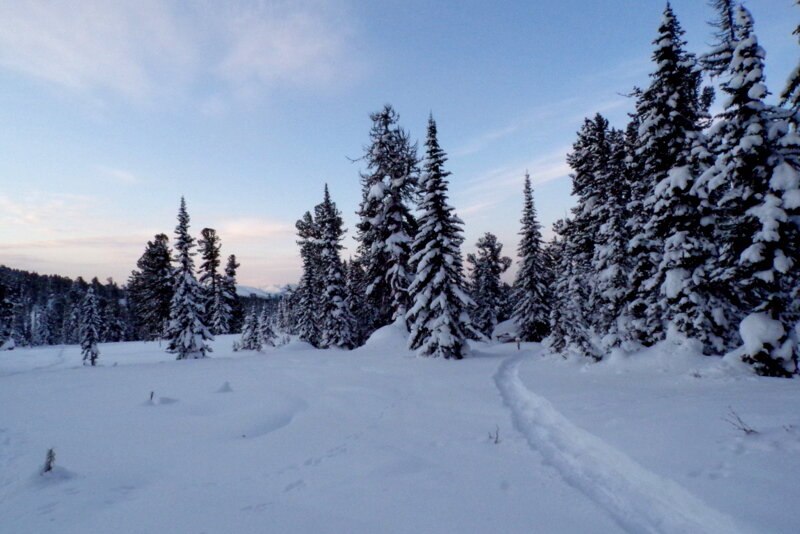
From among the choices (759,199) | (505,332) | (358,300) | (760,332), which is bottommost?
(505,332)

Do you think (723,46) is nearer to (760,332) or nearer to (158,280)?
(760,332)

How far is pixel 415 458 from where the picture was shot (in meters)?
6.25

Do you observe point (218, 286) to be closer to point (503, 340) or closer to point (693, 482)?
point (503, 340)

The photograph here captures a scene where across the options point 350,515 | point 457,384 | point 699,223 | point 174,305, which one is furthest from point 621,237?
point 174,305

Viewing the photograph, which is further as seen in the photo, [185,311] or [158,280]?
[158,280]

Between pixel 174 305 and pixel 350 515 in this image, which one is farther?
pixel 174 305

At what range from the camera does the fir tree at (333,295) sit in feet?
108

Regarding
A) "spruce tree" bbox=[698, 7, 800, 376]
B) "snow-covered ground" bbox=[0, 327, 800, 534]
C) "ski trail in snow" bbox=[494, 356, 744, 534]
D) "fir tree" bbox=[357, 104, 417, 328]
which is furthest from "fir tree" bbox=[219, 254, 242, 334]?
"spruce tree" bbox=[698, 7, 800, 376]

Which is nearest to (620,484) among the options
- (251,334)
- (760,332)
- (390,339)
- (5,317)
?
(760,332)

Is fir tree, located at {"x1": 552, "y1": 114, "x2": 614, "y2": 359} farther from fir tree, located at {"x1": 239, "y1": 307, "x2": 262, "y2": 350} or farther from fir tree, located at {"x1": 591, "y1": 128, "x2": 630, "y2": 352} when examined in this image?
fir tree, located at {"x1": 239, "y1": 307, "x2": 262, "y2": 350}

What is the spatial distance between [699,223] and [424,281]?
1223cm

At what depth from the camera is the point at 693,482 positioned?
4543 millimetres

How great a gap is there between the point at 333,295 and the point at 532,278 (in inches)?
762

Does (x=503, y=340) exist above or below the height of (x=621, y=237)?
below
